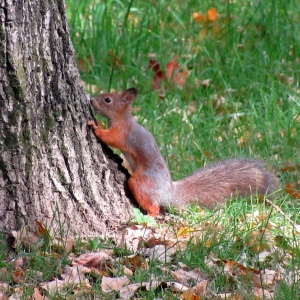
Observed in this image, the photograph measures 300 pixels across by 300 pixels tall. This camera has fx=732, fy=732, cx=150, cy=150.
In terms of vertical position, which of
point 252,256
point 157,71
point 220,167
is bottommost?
point 252,256

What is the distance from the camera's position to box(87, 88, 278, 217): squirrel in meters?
3.74

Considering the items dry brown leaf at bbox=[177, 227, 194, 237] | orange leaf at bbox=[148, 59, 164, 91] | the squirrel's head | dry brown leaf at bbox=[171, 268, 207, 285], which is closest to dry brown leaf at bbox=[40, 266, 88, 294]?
dry brown leaf at bbox=[171, 268, 207, 285]

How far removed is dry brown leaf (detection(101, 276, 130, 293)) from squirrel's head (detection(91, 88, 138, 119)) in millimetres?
1236

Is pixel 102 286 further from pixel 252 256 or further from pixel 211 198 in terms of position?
pixel 211 198

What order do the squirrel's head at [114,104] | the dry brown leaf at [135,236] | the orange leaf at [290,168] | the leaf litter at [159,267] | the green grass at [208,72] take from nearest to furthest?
the leaf litter at [159,267], the dry brown leaf at [135,236], the squirrel's head at [114,104], the orange leaf at [290,168], the green grass at [208,72]

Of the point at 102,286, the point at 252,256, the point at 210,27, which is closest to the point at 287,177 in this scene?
the point at 252,256

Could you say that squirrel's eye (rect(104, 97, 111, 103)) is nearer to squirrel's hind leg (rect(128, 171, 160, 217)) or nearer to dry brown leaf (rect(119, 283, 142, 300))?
squirrel's hind leg (rect(128, 171, 160, 217))

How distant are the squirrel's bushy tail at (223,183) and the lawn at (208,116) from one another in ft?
0.29

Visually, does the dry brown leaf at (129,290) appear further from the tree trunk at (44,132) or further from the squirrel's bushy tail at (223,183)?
the squirrel's bushy tail at (223,183)

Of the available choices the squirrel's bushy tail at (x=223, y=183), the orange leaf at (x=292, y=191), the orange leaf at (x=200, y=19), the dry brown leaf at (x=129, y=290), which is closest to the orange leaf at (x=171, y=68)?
the orange leaf at (x=200, y=19)

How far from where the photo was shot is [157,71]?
5.56m

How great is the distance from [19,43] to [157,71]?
260 cm

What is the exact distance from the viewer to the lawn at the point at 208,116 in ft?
9.80

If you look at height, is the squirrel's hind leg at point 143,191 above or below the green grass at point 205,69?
below
